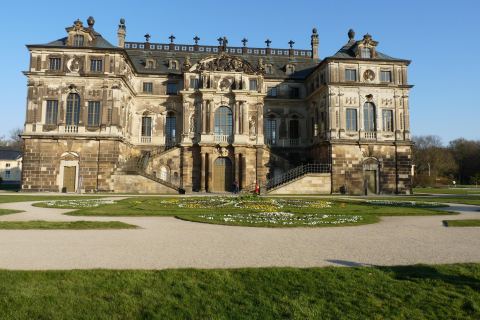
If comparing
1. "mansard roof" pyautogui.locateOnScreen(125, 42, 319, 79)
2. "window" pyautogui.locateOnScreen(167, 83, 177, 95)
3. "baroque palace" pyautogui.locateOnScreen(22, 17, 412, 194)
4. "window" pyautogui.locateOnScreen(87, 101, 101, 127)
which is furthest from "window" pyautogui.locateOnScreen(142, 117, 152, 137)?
"window" pyautogui.locateOnScreen(87, 101, 101, 127)

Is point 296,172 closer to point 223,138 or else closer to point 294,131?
point 294,131

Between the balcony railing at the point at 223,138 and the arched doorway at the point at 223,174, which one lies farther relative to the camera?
the balcony railing at the point at 223,138

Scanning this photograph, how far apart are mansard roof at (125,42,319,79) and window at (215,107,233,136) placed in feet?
30.9

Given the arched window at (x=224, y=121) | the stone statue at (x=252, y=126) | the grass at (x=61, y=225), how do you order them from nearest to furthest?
the grass at (x=61, y=225) → the stone statue at (x=252, y=126) → the arched window at (x=224, y=121)

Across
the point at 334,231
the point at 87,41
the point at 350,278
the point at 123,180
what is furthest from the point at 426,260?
the point at 87,41

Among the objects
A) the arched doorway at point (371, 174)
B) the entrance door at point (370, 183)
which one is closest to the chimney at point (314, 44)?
the arched doorway at point (371, 174)

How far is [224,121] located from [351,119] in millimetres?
15761

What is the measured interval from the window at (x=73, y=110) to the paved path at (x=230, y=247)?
3001 cm

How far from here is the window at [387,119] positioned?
4243 centimetres

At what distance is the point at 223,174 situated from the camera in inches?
1692

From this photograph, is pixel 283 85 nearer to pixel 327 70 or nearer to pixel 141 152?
pixel 327 70

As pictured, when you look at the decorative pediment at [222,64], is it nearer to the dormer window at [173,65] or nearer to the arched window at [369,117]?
the dormer window at [173,65]

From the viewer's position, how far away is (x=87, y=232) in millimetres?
12414

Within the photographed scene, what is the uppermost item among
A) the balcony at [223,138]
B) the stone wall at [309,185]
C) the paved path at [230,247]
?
the balcony at [223,138]
